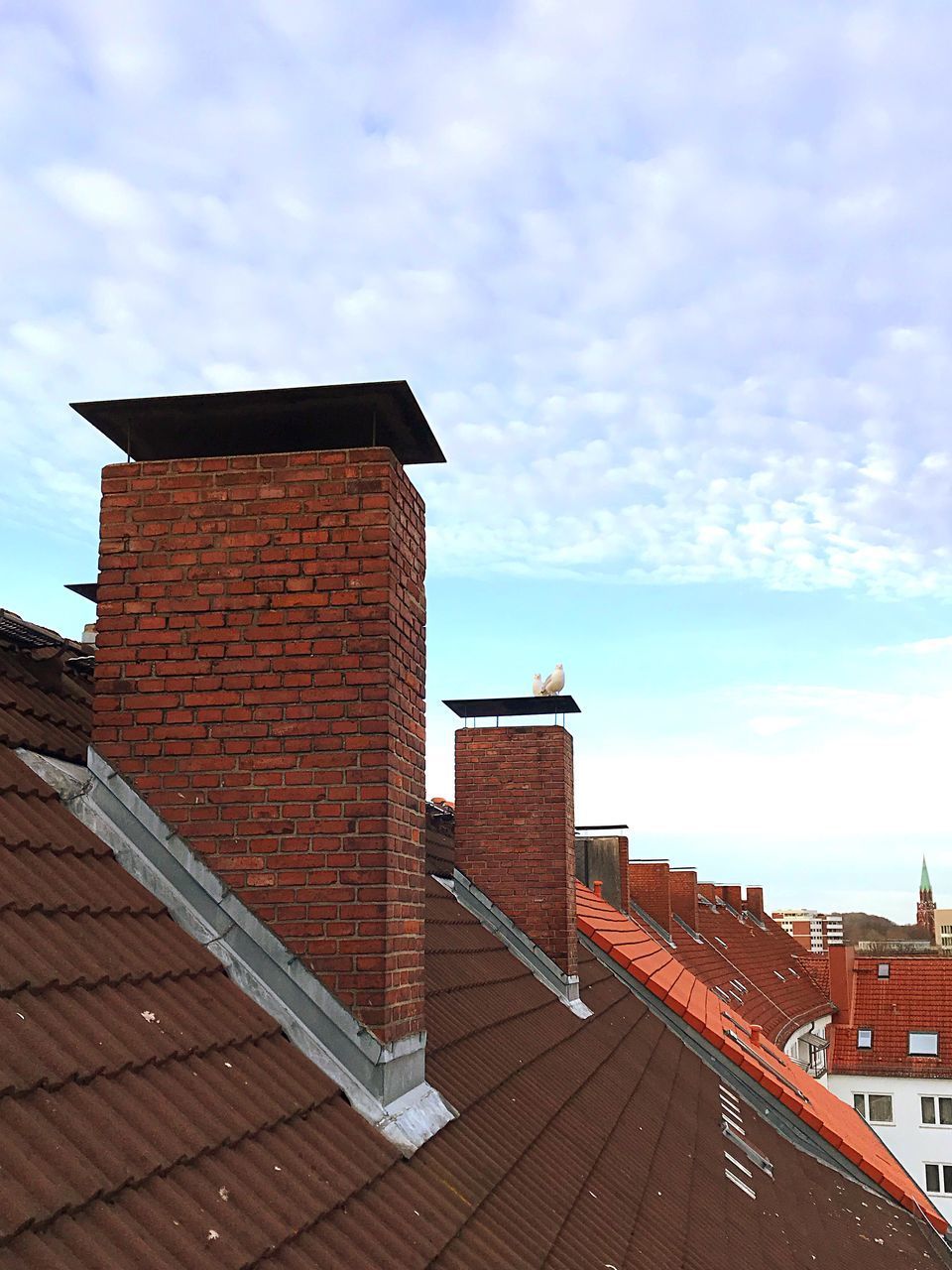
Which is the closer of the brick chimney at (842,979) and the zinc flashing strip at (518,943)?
the zinc flashing strip at (518,943)

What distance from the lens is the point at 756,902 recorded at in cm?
3562

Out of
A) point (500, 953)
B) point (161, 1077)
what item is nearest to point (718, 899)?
point (500, 953)

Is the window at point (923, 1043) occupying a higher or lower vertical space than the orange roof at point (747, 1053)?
lower

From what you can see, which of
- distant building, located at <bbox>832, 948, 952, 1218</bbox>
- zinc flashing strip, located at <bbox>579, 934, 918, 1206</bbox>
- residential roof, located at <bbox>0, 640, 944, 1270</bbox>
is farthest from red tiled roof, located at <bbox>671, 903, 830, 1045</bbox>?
residential roof, located at <bbox>0, 640, 944, 1270</bbox>

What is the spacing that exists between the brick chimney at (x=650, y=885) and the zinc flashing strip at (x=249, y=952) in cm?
1852

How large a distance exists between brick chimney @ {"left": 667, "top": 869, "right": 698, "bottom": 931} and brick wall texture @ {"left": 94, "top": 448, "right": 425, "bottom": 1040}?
2067 centimetres

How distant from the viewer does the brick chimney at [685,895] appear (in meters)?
24.2

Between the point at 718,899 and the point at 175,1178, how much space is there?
104ft

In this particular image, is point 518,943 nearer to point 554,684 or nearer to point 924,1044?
point 554,684

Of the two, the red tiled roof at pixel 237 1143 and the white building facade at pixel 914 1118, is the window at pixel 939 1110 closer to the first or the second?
the white building facade at pixel 914 1118

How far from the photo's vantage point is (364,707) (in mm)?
4156

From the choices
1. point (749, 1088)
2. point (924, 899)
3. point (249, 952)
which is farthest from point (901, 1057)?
point (924, 899)

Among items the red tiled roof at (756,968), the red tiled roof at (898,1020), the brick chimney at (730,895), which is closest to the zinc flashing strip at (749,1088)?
the red tiled roof at (756,968)

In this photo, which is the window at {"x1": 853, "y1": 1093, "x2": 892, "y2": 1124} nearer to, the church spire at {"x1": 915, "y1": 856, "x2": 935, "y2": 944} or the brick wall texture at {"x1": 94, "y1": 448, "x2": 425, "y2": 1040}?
the brick wall texture at {"x1": 94, "y1": 448, "x2": 425, "y2": 1040}
